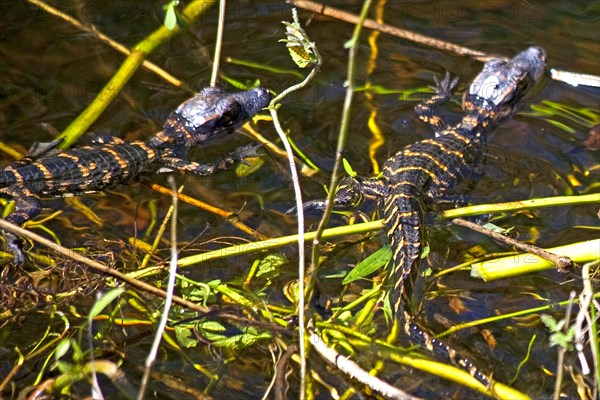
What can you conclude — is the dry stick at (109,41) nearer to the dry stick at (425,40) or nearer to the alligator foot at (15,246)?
the dry stick at (425,40)

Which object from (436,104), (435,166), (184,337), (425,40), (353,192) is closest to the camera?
(184,337)

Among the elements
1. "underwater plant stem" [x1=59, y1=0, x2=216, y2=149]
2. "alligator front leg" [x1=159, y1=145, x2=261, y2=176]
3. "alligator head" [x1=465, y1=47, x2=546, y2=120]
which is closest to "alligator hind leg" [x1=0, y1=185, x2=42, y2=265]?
"underwater plant stem" [x1=59, y1=0, x2=216, y2=149]

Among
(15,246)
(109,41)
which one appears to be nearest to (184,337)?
(15,246)

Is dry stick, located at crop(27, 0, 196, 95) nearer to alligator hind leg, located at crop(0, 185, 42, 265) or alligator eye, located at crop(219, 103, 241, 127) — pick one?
alligator eye, located at crop(219, 103, 241, 127)

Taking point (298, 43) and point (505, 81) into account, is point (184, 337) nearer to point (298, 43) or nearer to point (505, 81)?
point (298, 43)

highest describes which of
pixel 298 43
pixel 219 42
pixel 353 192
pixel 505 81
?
pixel 298 43

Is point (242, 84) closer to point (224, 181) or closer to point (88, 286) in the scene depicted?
point (224, 181)
